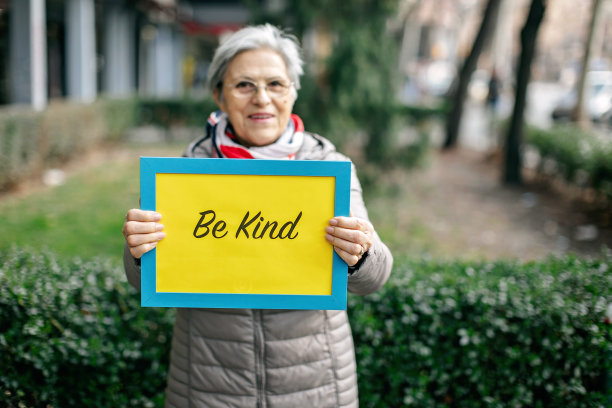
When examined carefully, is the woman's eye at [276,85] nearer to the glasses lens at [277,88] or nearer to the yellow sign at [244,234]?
the glasses lens at [277,88]

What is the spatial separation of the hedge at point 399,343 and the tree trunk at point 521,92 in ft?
27.5

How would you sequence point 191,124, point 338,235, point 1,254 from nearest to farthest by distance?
point 338,235
point 1,254
point 191,124

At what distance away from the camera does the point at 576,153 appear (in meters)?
9.17

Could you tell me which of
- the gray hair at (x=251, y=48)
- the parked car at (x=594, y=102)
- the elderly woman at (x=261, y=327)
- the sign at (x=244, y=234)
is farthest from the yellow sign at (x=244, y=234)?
the parked car at (x=594, y=102)

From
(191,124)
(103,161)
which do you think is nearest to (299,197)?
(103,161)

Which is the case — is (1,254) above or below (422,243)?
above

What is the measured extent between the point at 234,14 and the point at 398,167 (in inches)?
919

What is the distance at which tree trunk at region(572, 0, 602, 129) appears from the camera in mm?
12453

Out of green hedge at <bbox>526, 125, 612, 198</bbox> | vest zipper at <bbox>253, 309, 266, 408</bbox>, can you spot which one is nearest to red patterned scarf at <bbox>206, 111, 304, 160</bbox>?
vest zipper at <bbox>253, 309, 266, 408</bbox>

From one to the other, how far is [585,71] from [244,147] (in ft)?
42.4

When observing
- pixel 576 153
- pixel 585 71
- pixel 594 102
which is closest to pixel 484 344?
pixel 576 153

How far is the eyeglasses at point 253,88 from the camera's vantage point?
1.97m

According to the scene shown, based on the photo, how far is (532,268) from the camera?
329 centimetres

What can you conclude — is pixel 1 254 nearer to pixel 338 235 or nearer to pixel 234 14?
A: pixel 338 235
